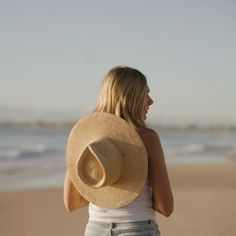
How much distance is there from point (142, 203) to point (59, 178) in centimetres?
730

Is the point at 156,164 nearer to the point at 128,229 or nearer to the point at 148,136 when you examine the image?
the point at 148,136

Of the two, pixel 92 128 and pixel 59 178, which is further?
pixel 59 178

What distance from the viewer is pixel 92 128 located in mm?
2152

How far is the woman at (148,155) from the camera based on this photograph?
81.4 inches

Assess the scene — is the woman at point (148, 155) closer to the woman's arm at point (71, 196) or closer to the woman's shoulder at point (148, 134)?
the woman's shoulder at point (148, 134)

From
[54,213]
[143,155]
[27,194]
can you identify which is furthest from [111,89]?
[27,194]

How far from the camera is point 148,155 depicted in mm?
2068

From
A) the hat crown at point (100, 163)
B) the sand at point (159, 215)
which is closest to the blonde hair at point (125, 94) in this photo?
the hat crown at point (100, 163)

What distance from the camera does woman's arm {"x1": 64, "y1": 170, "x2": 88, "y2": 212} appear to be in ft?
7.39

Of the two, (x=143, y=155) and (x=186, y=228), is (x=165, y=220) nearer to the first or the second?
(x=186, y=228)

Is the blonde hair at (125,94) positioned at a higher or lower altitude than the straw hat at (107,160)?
higher

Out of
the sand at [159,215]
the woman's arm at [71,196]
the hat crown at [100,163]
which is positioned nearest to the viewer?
the hat crown at [100,163]

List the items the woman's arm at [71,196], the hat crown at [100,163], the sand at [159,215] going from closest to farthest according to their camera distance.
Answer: the hat crown at [100,163] < the woman's arm at [71,196] < the sand at [159,215]

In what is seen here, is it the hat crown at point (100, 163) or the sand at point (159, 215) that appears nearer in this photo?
the hat crown at point (100, 163)
